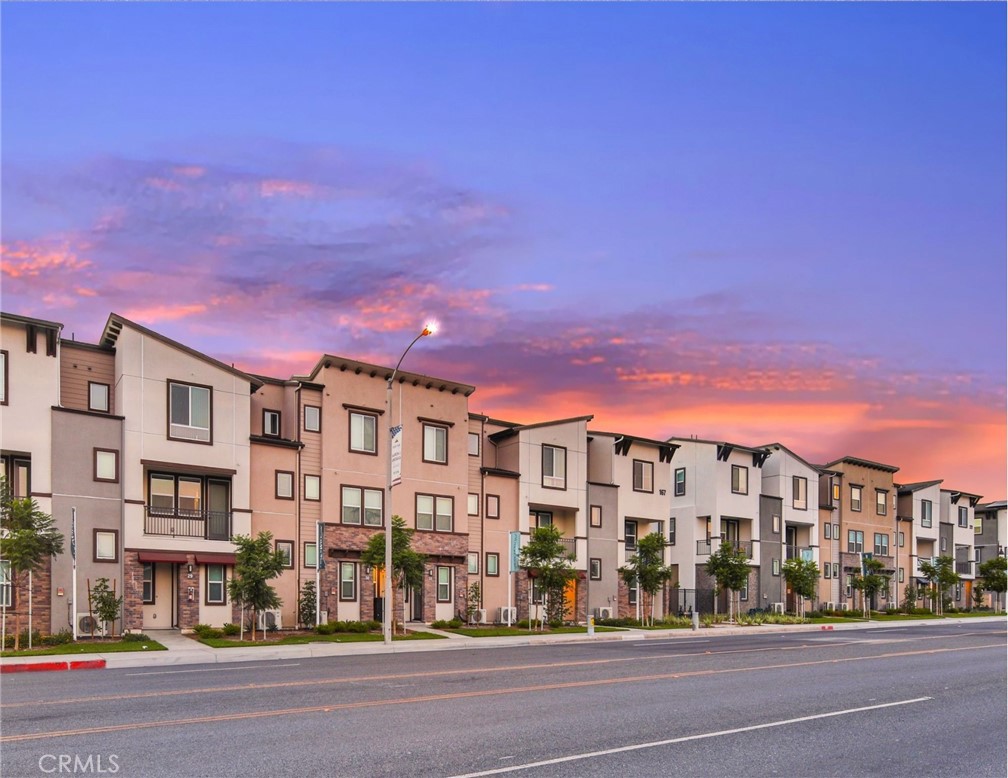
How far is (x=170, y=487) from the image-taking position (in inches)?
1519

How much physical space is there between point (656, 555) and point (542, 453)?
8.22 m

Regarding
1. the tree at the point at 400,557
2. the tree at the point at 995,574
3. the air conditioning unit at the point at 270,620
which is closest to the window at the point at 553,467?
the tree at the point at 400,557

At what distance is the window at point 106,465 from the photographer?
35438 millimetres

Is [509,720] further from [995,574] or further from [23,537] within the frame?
[995,574]

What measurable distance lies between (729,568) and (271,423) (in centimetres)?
2818

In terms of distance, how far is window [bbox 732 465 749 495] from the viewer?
63594 millimetres

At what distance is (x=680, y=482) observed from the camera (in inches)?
2518

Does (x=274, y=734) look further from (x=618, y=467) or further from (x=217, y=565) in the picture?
(x=618, y=467)

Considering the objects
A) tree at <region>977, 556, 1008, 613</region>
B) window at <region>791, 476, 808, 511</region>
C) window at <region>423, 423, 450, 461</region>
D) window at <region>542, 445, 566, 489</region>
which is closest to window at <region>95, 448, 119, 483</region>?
window at <region>423, 423, 450, 461</region>

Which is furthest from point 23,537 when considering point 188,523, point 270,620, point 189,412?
point 270,620

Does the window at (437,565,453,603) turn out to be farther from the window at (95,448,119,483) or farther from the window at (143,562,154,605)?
the window at (95,448,119,483)

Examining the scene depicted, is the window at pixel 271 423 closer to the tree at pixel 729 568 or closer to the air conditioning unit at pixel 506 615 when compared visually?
the air conditioning unit at pixel 506 615

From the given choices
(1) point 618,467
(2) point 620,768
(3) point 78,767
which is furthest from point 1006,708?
(1) point 618,467

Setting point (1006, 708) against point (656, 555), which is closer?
point (1006, 708)
